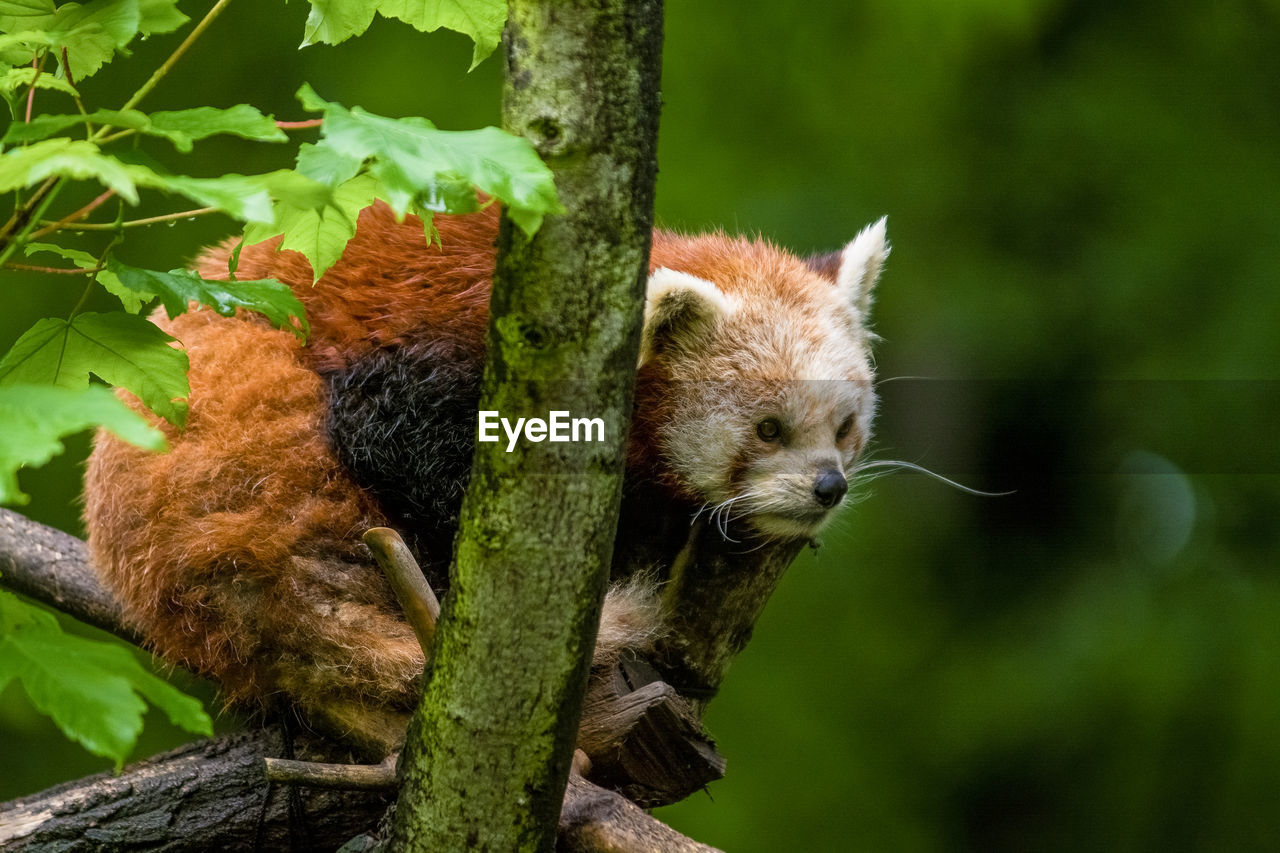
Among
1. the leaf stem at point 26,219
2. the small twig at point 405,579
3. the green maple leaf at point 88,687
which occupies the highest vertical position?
the leaf stem at point 26,219

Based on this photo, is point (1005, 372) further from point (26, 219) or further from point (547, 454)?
point (26, 219)

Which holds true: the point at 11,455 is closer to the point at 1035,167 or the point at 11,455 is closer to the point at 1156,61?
the point at 1035,167

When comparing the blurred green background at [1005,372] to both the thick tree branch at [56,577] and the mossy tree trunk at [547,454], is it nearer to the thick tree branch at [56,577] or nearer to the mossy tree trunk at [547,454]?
the thick tree branch at [56,577]

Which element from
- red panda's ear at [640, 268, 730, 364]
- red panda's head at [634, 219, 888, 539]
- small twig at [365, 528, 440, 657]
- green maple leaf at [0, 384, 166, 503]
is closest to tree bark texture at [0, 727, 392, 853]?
small twig at [365, 528, 440, 657]

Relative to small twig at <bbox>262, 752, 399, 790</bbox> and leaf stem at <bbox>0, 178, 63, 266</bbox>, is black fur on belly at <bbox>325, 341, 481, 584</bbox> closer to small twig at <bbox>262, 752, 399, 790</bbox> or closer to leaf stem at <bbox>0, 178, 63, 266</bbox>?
small twig at <bbox>262, 752, 399, 790</bbox>

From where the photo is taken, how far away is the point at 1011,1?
352cm

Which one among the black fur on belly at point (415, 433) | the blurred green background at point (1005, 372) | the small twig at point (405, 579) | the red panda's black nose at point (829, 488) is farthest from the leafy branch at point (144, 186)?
the blurred green background at point (1005, 372)

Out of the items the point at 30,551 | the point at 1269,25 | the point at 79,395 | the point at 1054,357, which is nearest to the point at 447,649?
the point at 79,395

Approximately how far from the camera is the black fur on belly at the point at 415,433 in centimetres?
197

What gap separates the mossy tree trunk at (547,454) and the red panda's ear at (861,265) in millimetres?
1294

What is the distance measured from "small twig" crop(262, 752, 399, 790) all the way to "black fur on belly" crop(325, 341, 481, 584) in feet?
1.90

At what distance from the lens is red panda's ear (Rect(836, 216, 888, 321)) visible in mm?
2357

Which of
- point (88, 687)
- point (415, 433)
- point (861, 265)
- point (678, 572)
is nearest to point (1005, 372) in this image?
point (861, 265)

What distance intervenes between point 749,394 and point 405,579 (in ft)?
2.99
